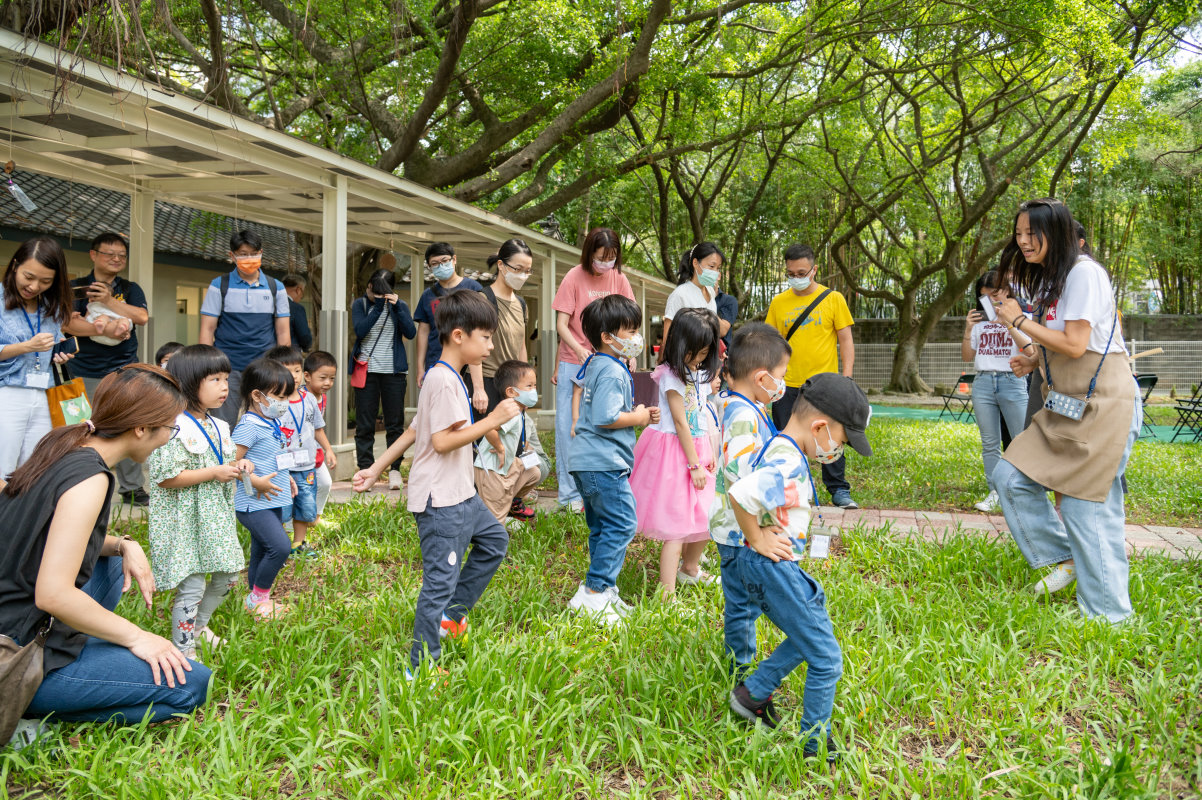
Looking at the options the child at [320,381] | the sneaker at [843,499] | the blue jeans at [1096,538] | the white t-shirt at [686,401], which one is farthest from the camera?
the sneaker at [843,499]

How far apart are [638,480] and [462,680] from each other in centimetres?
141

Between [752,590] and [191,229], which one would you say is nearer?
[752,590]

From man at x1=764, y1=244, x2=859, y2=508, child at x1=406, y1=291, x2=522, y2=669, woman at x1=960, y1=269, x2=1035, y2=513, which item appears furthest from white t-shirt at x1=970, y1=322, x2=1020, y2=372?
child at x1=406, y1=291, x2=522, y2=669

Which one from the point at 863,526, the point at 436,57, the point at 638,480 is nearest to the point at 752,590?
the point at 638,480

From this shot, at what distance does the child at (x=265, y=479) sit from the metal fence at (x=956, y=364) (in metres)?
21.9

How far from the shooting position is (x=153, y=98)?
16.5 feet

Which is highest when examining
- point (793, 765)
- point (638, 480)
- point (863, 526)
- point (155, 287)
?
point (155, 287)

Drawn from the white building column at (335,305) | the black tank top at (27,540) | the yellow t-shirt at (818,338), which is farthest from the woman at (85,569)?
the white building column at (335,305)

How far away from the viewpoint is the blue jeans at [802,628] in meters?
2.40

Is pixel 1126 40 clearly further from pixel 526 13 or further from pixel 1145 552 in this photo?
pixel 1145 552

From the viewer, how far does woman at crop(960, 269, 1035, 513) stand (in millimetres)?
5473

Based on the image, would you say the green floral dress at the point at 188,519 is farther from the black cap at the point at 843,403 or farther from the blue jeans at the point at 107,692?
the black cap at the point at 843,403

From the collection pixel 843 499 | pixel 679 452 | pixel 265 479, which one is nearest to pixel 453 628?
pixel 265 479

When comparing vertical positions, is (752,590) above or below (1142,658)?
above
